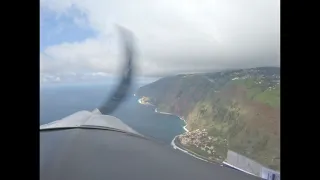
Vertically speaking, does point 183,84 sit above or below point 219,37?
Result: below

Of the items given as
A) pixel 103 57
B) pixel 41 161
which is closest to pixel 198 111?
pixel 103 57
